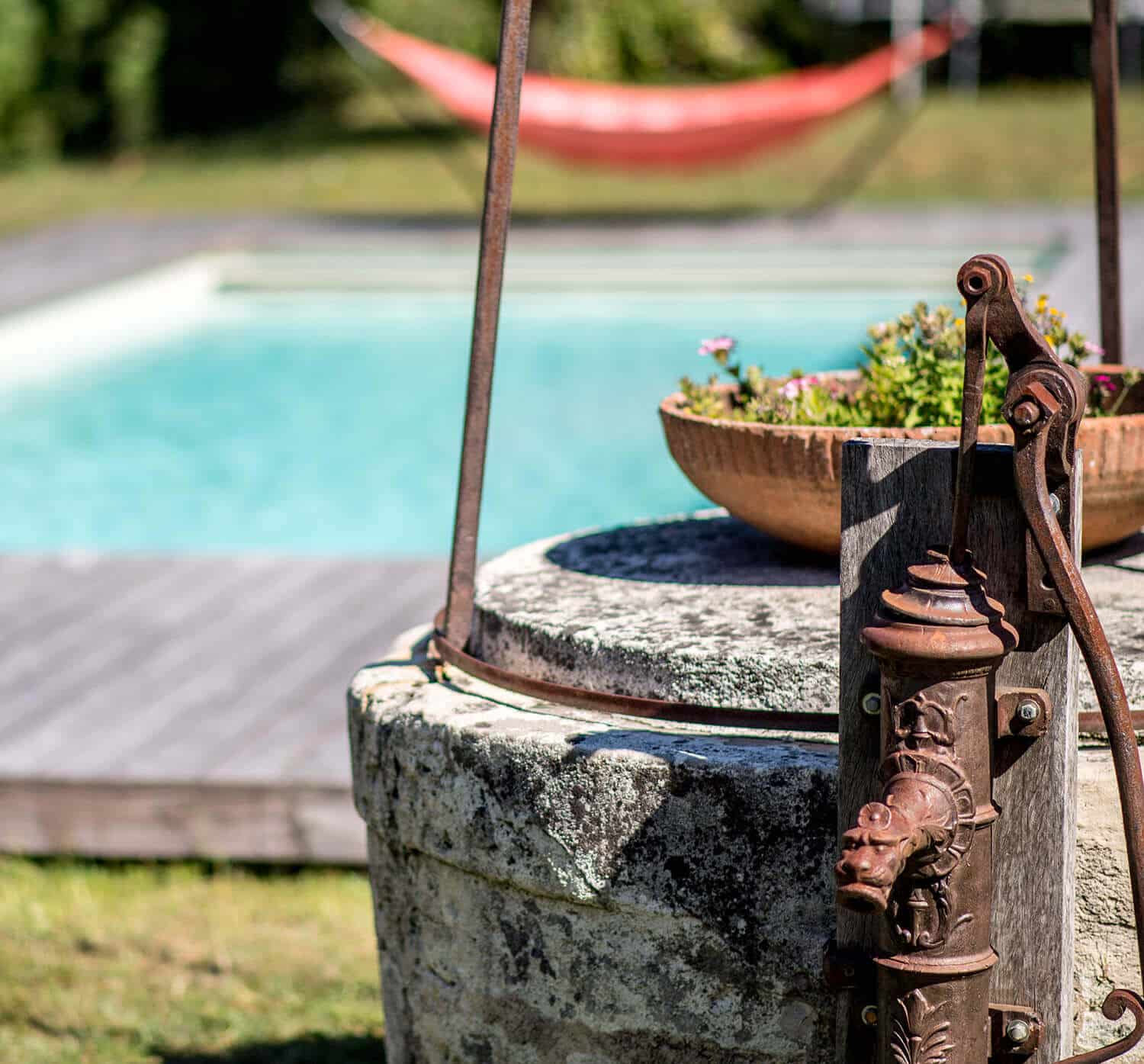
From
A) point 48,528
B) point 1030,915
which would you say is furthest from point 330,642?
point 48,528

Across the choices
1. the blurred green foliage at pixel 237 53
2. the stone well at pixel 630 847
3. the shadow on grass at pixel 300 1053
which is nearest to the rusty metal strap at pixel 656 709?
the stone well at pixel 630 847

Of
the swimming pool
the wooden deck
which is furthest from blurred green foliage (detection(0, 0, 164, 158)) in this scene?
the wooden deck

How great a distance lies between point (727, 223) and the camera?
10.0 meters

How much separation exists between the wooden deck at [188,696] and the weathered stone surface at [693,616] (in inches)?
46.2

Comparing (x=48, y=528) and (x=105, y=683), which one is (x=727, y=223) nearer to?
(x=48, y=528)

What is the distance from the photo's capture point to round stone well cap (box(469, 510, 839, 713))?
4.44 ft

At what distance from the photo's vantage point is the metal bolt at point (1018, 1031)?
1.14m

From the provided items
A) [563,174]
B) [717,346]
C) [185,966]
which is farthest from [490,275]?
[563,174]

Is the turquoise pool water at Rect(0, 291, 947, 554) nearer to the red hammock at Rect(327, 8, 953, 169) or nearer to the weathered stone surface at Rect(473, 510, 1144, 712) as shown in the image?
the red hammock at Rect(327, 8, 953, 169)

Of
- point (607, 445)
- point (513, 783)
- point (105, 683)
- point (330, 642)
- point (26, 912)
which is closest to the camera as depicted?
point (513, 783)

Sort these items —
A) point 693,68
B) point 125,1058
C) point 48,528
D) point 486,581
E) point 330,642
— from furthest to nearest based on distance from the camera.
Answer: point 693,68 < point 48,528 < point 330,642 < point 125,1058 < point 486,581

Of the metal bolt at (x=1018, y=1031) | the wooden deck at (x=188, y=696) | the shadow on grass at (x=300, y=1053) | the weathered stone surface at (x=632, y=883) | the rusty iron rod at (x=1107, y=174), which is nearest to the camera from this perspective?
the metal bolt at (x=1018, y=1031)

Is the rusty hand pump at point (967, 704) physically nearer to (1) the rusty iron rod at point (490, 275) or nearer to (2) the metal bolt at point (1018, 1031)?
(2) the metal bolt at point (1018, 1031)

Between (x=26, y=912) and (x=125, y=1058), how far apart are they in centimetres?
A: 58
